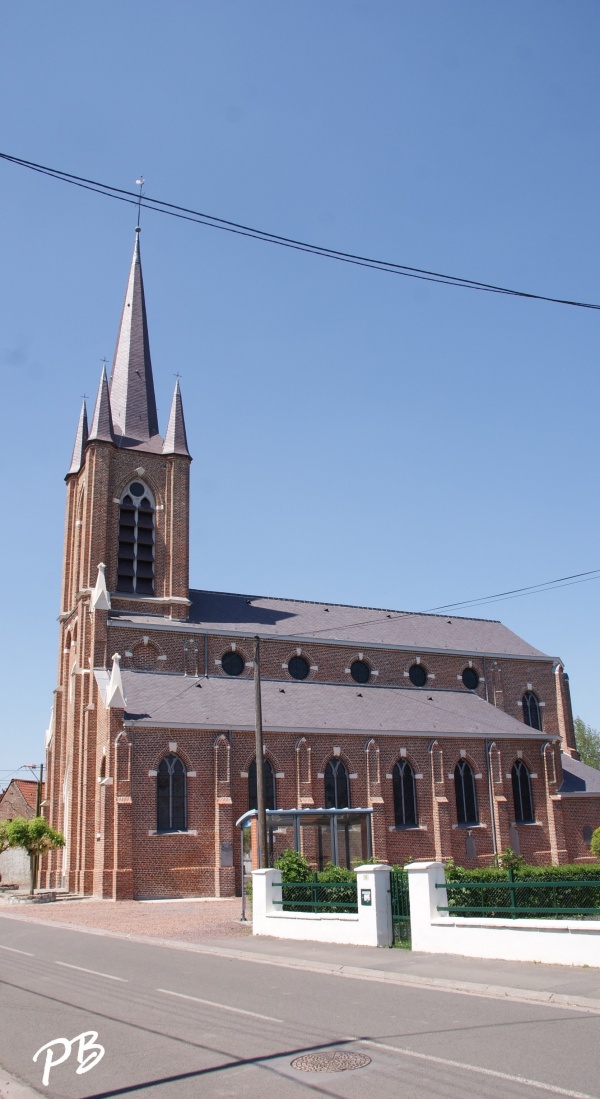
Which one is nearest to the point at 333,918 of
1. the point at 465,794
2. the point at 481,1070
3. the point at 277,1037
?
the point at 277,1037

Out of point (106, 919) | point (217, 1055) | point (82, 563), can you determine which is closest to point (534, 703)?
point (82, 563)

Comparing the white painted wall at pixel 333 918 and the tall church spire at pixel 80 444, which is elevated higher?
the tall church spire at pixel 80 444

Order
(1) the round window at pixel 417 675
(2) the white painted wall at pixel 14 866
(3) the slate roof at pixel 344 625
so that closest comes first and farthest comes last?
(3) the slate roof at pixel 344 625 < (1) the round window at pixel 417 675 < (2) the white painted wall at pixel 14 866

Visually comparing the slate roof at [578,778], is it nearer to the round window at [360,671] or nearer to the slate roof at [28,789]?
the round window at [360,671]

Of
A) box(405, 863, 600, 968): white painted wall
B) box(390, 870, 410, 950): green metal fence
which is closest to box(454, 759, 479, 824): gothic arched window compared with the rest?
box(390, 870, 410, 950): green metal fence

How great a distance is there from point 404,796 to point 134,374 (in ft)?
77.9

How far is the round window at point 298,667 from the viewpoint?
4172cm

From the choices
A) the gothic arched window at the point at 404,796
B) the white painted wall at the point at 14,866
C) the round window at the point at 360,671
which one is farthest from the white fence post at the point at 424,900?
the white painted wall at the point at 14,866

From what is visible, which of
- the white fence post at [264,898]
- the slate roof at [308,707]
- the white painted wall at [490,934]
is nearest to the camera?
the white painted wall at [490,934]

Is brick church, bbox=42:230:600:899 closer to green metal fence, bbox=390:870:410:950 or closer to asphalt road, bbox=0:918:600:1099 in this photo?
green metal fence, bbox=390:870:410:950

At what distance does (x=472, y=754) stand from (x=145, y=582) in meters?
16.5

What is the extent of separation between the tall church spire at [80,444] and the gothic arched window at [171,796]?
16.5 meters

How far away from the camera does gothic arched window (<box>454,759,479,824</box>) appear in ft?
128

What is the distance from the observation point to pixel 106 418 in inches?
1603
